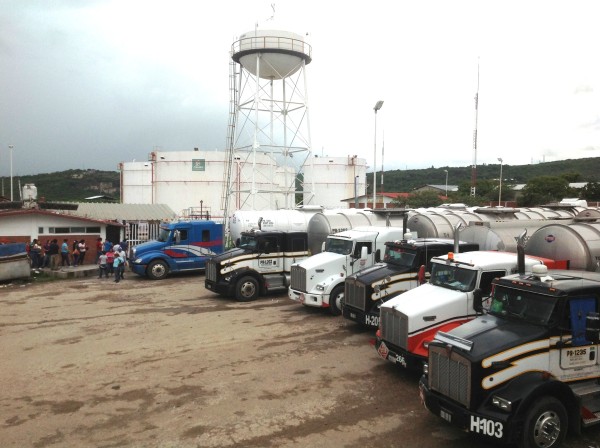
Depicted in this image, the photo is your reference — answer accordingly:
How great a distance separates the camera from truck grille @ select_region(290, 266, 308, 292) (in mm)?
15515

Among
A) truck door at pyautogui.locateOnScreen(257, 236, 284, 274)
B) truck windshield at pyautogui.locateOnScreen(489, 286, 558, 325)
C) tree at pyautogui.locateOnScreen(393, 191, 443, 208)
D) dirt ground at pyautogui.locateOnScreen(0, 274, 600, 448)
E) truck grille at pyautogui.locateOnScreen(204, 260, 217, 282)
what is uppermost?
tree at pyautogui.locateOnScreen(393, 191, 443, 208)

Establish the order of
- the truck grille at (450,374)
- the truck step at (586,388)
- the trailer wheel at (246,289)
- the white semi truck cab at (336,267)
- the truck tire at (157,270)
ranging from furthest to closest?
1. the truck tire at (157,270)
2. the trailer wheel at (246,289)
3. the white semi truck cab at (336,267)
4. the truck step at (586,388)
5. the truck grille at (450,374)

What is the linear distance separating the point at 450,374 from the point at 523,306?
160cm

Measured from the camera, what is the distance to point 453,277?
32.9ft

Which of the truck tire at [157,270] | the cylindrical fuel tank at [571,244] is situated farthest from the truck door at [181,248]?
the cylindrical fuel tank at [571,244]

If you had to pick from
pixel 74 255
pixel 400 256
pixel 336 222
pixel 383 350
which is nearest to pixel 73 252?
pixel 74 255

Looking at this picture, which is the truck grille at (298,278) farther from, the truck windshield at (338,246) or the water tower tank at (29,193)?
the water tower tank at (29,193)

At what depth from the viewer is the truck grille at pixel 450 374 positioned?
21.8 ft

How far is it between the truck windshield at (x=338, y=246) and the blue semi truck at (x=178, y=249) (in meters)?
9.96

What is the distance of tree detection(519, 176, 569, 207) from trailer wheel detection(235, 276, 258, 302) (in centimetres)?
4450

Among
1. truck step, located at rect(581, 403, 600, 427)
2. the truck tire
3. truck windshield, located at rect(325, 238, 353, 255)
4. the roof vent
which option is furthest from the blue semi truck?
truck step, located at rect(581, 403, 600, 427)

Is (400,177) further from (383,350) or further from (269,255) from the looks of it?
(383,350)

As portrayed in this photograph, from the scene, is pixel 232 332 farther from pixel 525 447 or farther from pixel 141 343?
pixel 525 447

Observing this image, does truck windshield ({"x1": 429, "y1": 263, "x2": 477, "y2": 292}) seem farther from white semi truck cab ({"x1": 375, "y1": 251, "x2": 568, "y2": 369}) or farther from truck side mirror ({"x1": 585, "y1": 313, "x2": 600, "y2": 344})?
truck side mirror ({"x1": 585, "y1": 313, "x2": 600, "y2": 344})
